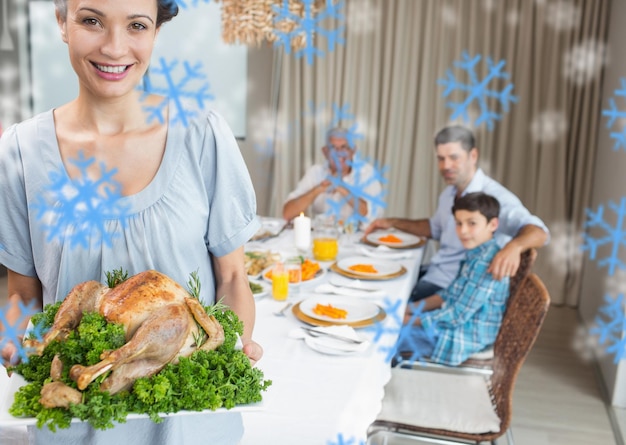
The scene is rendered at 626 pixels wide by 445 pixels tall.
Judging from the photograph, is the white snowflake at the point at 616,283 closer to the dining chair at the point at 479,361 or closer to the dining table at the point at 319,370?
the dining chair at the point at 479,361

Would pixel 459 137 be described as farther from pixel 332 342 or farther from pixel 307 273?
pixel 332 342

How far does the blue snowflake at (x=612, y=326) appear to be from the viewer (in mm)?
2473

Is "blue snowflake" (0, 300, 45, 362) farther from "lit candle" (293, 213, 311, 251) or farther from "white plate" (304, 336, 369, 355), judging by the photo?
"lit candle" (293, 213, 311, 251)

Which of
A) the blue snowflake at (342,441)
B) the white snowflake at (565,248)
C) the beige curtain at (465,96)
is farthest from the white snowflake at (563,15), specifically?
the blue snowflake at (342,441)

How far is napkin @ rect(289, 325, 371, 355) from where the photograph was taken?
1.35 meters

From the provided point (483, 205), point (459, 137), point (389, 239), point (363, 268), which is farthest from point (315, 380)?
point (459, 137)

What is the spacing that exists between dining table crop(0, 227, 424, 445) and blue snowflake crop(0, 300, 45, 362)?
250 millimetres

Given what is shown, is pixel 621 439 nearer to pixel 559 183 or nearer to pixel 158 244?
pixel 559 183

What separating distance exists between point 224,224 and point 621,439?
1940 millimetres

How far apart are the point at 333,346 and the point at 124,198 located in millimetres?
702

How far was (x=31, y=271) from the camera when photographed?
0.84 meters

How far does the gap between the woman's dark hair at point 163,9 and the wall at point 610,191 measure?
2.22 metres

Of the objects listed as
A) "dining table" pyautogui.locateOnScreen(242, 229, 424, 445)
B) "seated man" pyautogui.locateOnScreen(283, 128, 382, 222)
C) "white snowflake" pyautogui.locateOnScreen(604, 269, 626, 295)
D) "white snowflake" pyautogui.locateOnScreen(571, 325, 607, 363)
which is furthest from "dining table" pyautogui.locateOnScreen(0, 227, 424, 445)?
"white snowflake" pyautogui.locateOnScreen(571, 325, 607, 363)

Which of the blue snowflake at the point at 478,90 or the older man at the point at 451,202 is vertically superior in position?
the blue snowflake at the point at 478,90
